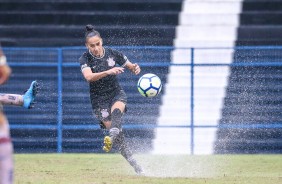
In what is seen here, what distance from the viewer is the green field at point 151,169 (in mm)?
11648

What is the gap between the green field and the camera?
11.6 metres

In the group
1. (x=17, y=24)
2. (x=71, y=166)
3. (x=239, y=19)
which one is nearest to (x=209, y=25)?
(x=239, y=19)

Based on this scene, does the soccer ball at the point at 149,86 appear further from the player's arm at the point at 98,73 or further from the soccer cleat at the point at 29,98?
the soccer cleat at the point at 29,98

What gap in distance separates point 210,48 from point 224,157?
6.66ft

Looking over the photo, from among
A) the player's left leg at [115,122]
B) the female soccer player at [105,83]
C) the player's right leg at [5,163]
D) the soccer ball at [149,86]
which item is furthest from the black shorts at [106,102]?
the player's right leg at [5,163]

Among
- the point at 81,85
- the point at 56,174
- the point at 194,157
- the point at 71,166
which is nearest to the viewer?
the point at 56,174

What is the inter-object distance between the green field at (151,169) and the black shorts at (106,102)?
2.40ft

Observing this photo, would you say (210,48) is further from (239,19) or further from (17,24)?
(17,24)

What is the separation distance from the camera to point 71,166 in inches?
553

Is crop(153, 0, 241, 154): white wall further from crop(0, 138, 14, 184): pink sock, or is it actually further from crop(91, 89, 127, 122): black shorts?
crop(0, 138, 14, 184): pink sock

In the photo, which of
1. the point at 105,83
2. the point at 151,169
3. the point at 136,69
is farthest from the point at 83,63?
the point at 151,169

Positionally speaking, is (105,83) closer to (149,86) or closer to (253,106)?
(149,86)

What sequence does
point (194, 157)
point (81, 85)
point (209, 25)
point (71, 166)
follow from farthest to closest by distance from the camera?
point (209, 25) → point (81, 85) → point (194, 157) → point (71, 166)

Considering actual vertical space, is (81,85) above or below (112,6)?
below
